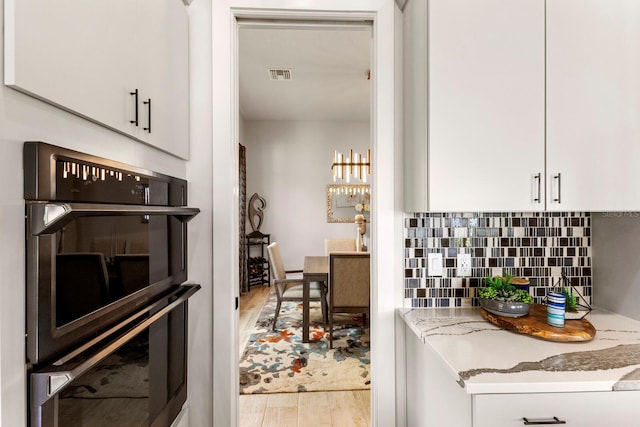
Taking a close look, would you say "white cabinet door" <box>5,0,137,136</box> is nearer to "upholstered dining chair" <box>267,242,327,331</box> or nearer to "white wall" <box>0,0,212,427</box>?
"white wall" <box>0,0,212,427</box>

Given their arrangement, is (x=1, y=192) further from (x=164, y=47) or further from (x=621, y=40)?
(x=621, y=40)

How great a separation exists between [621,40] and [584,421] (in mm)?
1367

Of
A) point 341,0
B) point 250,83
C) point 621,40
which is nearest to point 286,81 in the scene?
→ point 250,83

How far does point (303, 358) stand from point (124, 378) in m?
2.44

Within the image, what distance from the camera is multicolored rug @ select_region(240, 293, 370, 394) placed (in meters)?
2.84

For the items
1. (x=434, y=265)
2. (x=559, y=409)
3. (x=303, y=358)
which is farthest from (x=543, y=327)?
(x=303, y=358)

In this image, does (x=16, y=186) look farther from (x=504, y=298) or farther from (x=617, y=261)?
(x=617, y=261)

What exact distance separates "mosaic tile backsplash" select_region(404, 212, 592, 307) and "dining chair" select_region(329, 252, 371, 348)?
168 cm

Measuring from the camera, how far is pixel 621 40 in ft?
4.69

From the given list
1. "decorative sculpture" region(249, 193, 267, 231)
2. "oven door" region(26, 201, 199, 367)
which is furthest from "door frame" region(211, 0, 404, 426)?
"decorative sculpture" region(249, 193, 267, 231)

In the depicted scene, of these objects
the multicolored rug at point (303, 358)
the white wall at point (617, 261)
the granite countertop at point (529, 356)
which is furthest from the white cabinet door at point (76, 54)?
the multicolored rug at point (303, 358)

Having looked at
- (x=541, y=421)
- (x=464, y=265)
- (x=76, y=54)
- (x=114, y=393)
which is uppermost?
(x=76, y=54)

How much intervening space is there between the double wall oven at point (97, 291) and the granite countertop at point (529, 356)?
0.93 metres

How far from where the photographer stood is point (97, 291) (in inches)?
35.2
